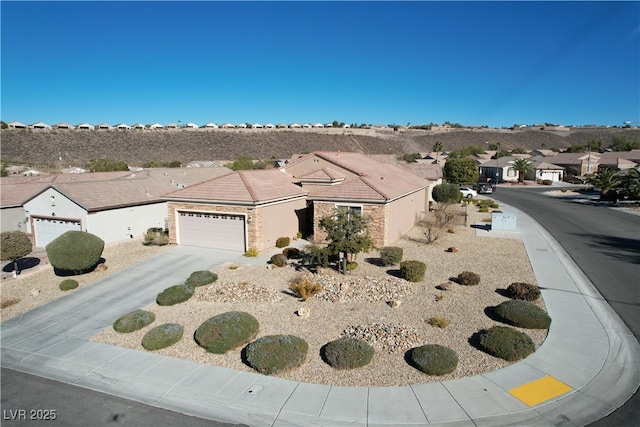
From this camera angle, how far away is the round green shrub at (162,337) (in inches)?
445

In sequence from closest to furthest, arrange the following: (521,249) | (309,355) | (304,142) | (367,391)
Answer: (367,391), (309,355), (521,249), (304,142)

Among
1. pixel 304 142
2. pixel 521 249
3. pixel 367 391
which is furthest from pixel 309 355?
pixel 304 142

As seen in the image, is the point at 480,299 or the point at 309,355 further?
the point at 480,299

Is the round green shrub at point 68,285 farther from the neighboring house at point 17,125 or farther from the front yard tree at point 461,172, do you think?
the neighboring house at point 17,125

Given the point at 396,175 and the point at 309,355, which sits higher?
the point at 396,175

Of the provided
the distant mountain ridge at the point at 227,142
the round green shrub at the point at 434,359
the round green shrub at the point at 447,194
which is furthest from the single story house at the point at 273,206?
the distant mountain ridge at the point at 227,142

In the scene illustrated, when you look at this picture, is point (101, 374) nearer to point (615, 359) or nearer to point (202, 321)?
point (202, 321)

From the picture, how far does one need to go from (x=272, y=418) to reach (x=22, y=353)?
8.52m

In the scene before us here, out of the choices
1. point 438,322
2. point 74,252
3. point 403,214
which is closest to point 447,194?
point 403,214

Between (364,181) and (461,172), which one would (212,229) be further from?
(461,172)

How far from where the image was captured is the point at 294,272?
17.7 meters

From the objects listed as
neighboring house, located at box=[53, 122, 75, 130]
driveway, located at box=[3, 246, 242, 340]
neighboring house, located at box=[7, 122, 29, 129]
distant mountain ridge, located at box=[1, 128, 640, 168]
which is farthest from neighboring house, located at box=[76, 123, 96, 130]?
driveway, located at box=[3, 246, 242, 340]

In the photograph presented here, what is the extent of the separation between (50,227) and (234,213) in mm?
12746

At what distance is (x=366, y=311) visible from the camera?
13.4 metres
